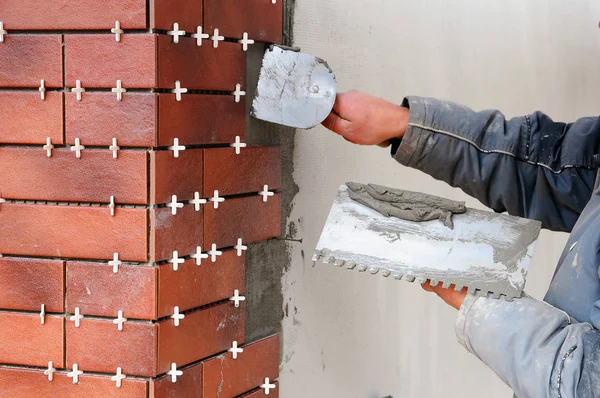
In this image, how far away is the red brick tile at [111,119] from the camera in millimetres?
2049

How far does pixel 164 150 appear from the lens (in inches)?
82.0

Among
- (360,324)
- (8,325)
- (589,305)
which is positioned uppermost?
(589,305)

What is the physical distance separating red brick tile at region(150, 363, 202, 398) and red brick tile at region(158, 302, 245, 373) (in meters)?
0.03

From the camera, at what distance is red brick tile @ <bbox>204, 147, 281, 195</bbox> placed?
2.27 m

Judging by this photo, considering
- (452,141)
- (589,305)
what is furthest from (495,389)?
(589,305)

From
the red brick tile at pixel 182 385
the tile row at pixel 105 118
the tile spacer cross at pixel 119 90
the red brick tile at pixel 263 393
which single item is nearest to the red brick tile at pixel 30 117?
the tile row at pixel 105 118

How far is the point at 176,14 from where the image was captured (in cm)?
208

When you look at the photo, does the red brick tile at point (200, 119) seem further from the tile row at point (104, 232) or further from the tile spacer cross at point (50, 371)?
the tile spacer cross at point (50, 371)

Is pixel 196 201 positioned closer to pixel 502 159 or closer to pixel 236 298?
pixel 236 298

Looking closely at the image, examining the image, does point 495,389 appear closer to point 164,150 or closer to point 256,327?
point 256,327

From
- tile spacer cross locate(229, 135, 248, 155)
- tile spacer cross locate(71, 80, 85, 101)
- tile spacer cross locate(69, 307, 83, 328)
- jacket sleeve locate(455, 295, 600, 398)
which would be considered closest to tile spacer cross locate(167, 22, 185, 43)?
tile spacer cross locate(71, 80, 85, 101)

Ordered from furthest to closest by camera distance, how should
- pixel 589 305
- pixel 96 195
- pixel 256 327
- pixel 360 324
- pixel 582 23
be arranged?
pixel 582 23 < pixel 360 324 < pixel 256 327 < pixel 96 195 < pixel 589 305

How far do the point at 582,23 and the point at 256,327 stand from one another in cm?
249

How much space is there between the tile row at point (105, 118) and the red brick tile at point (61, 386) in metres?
0.66
